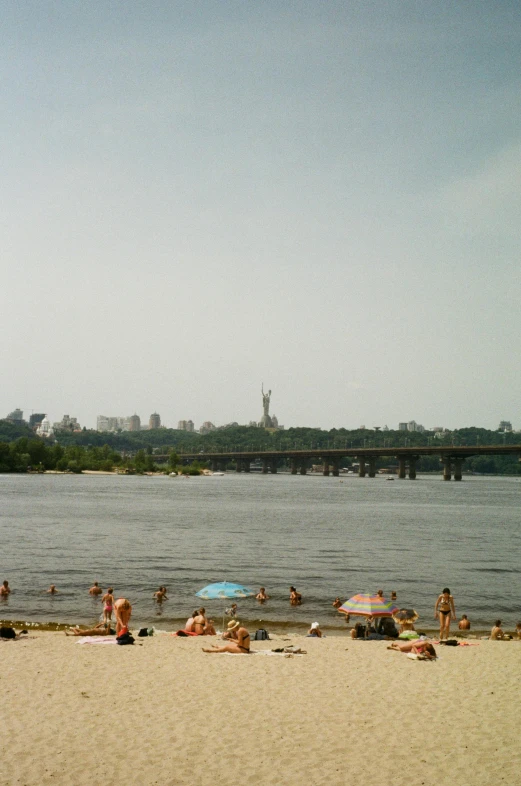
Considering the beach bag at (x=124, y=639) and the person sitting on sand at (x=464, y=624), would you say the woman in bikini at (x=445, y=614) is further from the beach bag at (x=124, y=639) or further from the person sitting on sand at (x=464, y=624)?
the beach bag at (x=124, y=639)

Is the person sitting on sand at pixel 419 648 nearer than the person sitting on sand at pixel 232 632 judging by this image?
Yes

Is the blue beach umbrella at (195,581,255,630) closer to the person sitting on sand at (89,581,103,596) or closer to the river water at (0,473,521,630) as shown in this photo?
the river water at (0,473,521,630)

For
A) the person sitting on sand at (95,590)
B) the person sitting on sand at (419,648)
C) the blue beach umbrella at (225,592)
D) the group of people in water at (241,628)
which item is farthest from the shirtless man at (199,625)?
the person sitting on sand at (95,590)

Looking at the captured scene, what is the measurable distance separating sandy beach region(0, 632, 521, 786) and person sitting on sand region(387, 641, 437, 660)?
0.44 m

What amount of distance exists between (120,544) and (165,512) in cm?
3179

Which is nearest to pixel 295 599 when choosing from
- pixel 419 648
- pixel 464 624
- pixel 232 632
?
pixel 464 624

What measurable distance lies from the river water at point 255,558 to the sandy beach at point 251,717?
29.9ft

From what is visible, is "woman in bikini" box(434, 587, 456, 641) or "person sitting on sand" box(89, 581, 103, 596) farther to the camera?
"person sitting on sand" box(89, 581, 103, 596)

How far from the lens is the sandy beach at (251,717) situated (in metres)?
11.3

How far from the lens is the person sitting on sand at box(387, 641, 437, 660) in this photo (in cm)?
1925

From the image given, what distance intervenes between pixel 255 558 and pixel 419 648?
27.4 meters

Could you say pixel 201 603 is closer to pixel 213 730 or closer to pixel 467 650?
pixel 467 650

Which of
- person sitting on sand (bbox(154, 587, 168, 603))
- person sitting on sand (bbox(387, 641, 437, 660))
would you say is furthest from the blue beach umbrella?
person sitting on sand (bbox(154, 587, 168, 603))

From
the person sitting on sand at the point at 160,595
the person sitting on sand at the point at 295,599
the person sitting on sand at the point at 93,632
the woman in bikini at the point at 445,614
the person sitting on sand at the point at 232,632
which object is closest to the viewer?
the person sitting on sand at the point at 232,632
